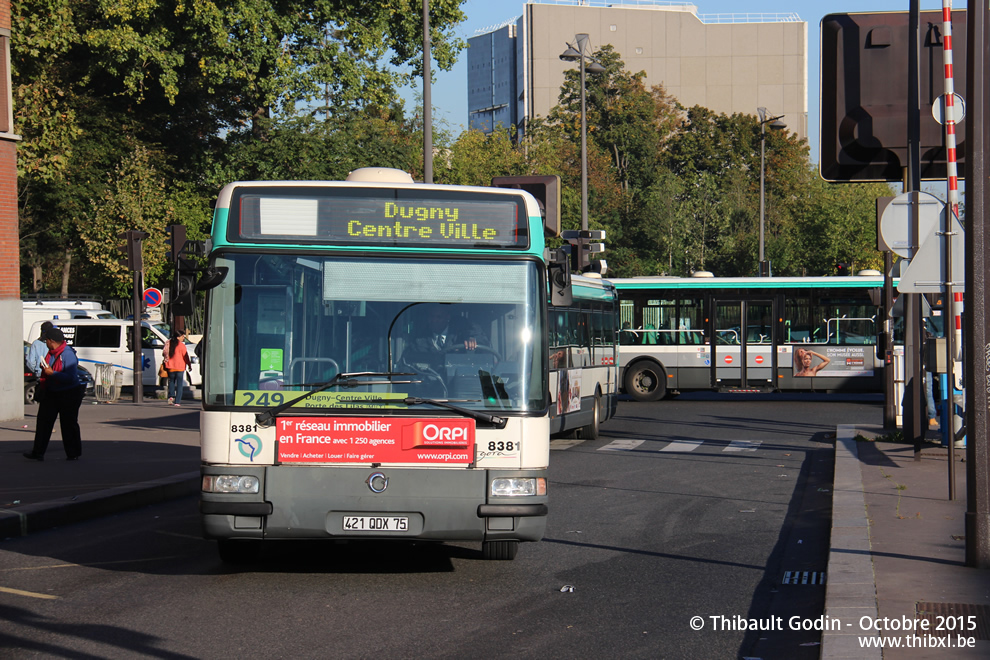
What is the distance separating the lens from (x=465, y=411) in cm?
746

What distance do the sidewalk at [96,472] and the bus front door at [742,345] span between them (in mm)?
12597

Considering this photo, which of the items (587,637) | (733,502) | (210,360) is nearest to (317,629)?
(587,637)

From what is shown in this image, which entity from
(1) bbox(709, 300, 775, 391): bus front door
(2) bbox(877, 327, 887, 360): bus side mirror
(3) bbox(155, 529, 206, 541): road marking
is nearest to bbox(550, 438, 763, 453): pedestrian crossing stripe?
(2) bbox(877, 327, 887, 360): bus side mirror

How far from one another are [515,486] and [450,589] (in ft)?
2.68

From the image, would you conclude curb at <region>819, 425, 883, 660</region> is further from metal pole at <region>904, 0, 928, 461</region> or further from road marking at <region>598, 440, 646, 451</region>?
road marking at <region>598, 440, 646, 451</region>

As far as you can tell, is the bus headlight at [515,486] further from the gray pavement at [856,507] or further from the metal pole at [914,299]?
the metal pole at [914,299]

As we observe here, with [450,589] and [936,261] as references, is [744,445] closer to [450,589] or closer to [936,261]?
[936,261]

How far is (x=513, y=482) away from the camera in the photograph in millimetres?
7500

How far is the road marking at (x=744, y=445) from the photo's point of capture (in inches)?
680

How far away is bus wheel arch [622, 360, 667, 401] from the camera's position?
1092 inches

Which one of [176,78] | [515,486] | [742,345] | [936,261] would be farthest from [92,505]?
[176,78]

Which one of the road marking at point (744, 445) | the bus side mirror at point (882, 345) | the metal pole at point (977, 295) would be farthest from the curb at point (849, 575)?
the bus side mirror at point (882, 345)

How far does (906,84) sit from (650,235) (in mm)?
38207

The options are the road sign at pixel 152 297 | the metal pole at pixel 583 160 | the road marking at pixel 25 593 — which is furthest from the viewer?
the metal pole at pixel 583 160
